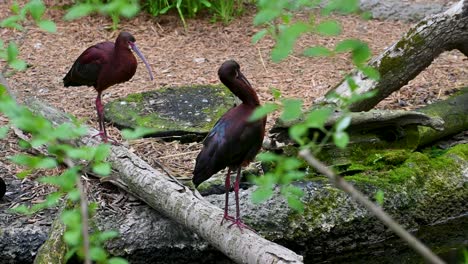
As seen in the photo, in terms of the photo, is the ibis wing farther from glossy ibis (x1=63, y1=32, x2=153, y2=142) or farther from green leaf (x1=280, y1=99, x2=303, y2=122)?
green leaf (x1=280, y1=99, x2=303, y2=122)

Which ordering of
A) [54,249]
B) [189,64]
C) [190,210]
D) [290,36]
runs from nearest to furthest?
[290,36], [54,249], [190,210], [189,64]

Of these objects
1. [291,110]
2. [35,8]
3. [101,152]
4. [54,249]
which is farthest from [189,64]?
[291,110]

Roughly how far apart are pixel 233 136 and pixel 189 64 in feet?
9.68

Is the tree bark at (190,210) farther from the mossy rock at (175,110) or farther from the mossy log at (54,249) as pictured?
the mossy rock at (175,110)

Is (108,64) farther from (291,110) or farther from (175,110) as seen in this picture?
(291,110)

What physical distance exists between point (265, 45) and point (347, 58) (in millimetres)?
748

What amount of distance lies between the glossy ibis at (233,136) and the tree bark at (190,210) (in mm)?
97

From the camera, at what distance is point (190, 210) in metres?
4.19

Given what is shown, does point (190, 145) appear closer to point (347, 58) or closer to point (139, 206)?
point (139, 206)

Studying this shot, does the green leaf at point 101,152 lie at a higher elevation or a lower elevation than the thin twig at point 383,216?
lower

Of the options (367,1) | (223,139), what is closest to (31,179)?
(223,139)

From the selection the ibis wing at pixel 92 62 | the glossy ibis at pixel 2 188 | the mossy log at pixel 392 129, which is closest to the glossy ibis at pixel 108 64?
the ibis wing at pixel 92 62

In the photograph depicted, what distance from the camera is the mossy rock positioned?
221 inches

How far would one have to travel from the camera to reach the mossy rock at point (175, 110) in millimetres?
5605
